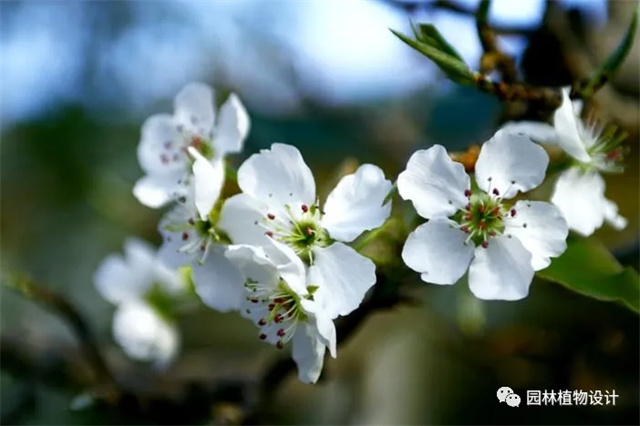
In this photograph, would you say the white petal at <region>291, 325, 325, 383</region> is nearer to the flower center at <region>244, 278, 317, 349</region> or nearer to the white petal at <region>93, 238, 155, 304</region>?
the flower center at <region>244, 278, 317, 349</region>

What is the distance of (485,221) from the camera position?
1.93 ft

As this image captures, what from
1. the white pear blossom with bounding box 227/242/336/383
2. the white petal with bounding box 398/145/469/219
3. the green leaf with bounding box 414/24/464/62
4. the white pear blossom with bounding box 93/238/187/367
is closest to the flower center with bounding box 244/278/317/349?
the white pear blossom with bounding box 227/242/336/383

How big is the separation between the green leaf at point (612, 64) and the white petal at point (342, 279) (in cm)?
25

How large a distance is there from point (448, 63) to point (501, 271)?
0.54 feet

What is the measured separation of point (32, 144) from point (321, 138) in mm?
1152

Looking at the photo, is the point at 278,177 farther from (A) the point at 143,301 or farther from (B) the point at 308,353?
(A) the point at 143,301

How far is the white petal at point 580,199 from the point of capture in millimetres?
610

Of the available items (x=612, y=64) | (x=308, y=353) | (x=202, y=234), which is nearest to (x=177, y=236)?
(x=202, y=234)

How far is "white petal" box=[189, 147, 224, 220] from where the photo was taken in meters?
0.59

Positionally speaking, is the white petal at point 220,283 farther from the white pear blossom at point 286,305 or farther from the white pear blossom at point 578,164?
the white pear blossom at point 578,164

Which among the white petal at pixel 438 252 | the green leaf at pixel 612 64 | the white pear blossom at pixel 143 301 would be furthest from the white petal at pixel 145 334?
the green leaf at pixel 612 64

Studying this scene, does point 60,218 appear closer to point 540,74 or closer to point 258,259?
point 540,74

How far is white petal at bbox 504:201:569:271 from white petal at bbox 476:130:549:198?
2 centimetres

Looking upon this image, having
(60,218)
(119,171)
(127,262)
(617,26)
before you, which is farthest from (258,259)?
(60,218)
